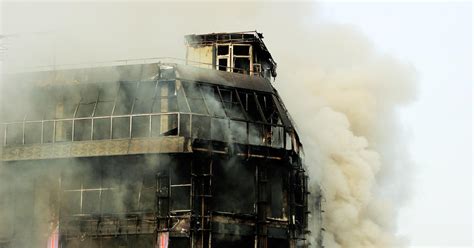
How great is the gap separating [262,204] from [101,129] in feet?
33.2

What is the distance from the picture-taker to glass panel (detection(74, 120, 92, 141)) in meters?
51.1

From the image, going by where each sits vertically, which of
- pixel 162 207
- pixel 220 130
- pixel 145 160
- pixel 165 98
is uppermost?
pixel 165 98

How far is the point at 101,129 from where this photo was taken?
5091 cm

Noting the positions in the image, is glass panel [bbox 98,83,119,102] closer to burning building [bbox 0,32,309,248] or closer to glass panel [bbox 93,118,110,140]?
burning building [bbox 0,32,309,248]

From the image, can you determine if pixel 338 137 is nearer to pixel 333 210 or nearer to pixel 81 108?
pixel 333 210

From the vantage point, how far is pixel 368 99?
68.9m

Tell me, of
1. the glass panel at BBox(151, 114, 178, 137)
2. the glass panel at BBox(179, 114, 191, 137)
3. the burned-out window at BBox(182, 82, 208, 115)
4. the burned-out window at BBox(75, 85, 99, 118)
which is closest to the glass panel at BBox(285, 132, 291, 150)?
the burned-out window at BBox(182, 82, 208, 115)

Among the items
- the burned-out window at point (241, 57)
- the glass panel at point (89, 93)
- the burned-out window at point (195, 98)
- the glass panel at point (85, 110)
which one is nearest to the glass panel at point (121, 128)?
the glass panel at point (85, 110)

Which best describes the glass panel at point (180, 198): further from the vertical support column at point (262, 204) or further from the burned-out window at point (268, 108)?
the burned-out window at point (268, 108)

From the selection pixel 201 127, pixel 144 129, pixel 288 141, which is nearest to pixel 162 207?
pixel 144 129

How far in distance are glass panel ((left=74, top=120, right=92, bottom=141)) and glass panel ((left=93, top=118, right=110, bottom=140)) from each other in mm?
384

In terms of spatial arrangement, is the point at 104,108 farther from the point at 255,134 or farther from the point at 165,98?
the point at 255,134

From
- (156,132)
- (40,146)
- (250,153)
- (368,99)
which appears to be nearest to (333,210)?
(368,99)

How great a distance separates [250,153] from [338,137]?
14929 millimetres
